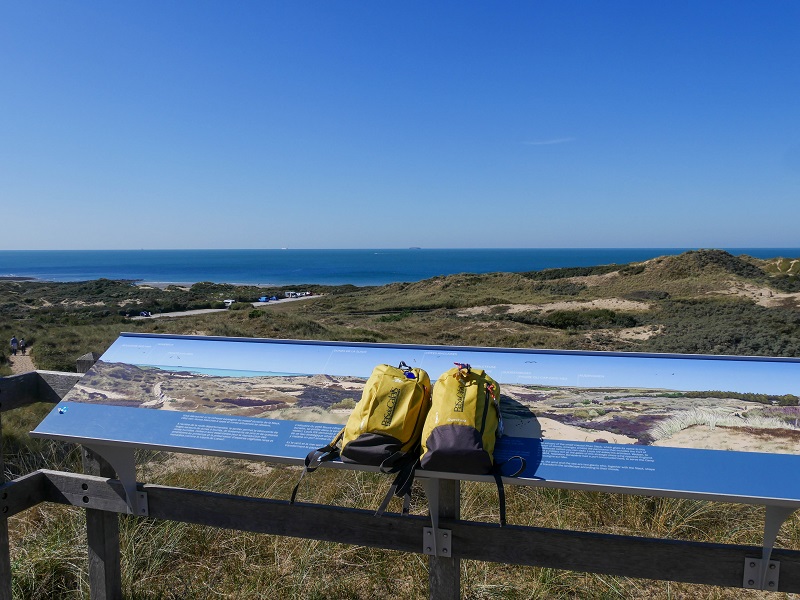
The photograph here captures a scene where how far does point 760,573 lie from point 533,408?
1.00 m

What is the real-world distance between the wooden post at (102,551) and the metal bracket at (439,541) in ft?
5.53

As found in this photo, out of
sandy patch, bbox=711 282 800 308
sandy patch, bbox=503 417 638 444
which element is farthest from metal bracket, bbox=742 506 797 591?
sandy patch, bbox=711 282 800 308

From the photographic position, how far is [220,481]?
4184mm

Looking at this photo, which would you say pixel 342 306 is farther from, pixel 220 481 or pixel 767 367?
pixel 767 367

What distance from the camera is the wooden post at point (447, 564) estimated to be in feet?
7.54

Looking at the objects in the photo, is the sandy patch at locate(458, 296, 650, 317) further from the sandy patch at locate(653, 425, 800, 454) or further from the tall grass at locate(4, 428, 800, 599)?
the sandy patch at locate(653, 425, 800, 454)

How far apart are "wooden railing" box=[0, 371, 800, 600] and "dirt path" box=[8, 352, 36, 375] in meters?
12.3

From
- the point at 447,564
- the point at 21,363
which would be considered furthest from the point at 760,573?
the point at 21,363

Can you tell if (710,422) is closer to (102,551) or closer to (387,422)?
(387,422)

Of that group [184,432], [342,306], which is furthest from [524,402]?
[342,306]

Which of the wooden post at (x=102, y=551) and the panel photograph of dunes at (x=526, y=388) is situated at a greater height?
the panel photograph of dunes at (x=526, y=388)

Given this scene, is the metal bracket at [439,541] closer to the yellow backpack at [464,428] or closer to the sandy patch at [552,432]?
the yellow backpack at [464,428]

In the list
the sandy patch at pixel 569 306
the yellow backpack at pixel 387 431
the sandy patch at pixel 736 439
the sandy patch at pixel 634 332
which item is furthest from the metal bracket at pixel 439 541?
the sandy patch at pixel 569 306

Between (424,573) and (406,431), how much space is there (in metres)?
1.61
